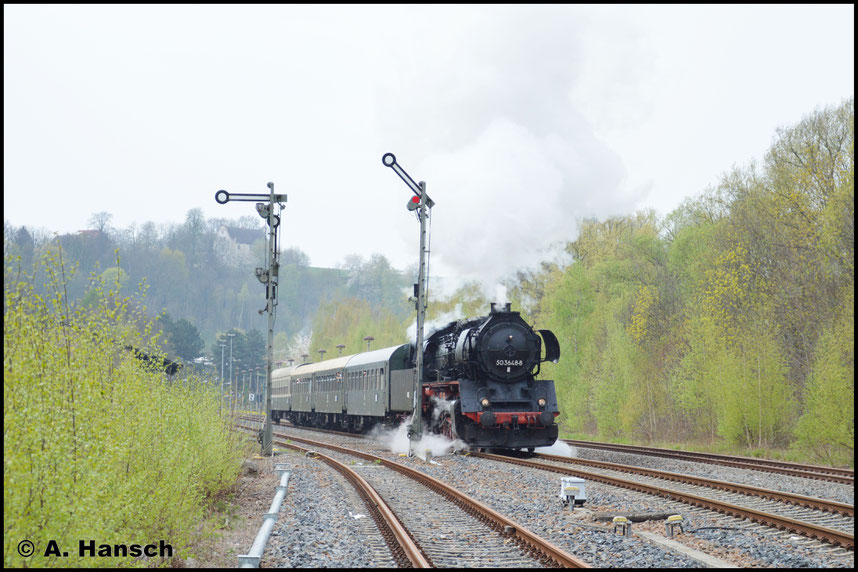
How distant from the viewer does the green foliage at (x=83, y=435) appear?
5812 millimetres

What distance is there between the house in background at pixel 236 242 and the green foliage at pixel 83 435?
11504 cm

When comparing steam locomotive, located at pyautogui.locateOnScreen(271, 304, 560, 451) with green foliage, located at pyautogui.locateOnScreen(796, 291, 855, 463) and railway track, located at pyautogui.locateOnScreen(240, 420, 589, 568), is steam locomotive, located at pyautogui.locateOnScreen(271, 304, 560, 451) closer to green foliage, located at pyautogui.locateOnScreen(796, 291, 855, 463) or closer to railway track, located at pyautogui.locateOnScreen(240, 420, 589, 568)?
railway track, located at pyautogui.locateOnScreen(240, 420, 589, 568)

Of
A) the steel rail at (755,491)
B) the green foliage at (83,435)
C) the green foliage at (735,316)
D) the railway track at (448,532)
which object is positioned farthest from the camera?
the green foliage at (735,316)

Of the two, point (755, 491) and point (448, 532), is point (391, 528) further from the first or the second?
point (755, 491)

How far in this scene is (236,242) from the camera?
134m

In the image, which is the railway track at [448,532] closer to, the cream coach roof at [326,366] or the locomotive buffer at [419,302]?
the locomotive buffer at [419,302]

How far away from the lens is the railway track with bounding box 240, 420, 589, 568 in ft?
25.0

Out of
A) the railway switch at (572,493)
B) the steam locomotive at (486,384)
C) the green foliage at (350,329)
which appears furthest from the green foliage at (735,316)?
the green foliage at (350,329)

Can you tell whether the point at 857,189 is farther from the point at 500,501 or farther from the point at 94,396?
the point at 94,396

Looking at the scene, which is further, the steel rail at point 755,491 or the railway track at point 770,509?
the steel rail at point 755,491

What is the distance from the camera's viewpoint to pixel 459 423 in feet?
66.3

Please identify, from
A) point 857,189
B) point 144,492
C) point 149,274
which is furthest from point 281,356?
point 144,492

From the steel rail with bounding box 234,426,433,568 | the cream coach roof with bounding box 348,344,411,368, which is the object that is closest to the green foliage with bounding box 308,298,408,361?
the cream coach roof with bounding box 348,344,411,368

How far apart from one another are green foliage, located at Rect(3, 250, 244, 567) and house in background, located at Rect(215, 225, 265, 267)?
115m
